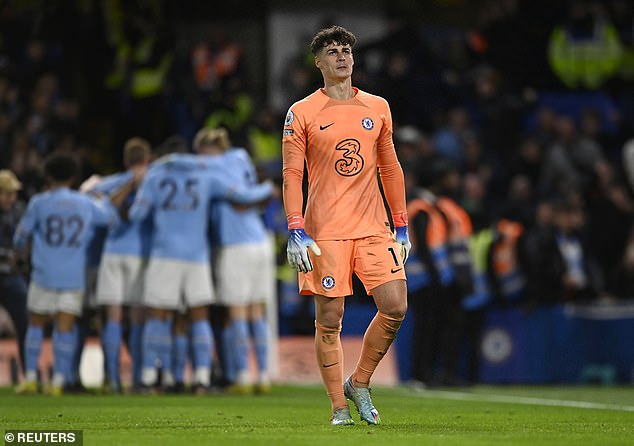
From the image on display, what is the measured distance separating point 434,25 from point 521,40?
2862 mm

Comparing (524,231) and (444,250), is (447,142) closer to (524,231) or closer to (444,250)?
(524,231)

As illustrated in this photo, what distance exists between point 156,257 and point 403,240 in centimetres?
568


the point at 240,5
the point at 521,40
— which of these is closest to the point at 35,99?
the point at 240,5

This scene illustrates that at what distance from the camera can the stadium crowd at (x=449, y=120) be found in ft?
60.2

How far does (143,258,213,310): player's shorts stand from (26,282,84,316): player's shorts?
0.77 metres

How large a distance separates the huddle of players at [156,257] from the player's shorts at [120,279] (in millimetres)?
11

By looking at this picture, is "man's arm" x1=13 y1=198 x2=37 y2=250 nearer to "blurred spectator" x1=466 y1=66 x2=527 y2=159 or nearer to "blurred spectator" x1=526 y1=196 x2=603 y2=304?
"blurred spectator" x1=526 y1=196 x2=603 y2=304

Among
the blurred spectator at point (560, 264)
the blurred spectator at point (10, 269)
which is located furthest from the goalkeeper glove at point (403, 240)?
the blurred spectator at point (560, 264)

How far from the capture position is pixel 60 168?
1460 cm

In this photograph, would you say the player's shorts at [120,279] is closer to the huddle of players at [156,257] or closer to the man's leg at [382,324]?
the huddle of players at [156,257]

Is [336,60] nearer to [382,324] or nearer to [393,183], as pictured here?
[393,183]

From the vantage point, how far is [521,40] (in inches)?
944

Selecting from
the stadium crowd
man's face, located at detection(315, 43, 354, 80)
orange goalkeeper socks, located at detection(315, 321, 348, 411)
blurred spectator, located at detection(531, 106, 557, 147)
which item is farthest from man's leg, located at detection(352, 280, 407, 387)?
blurred spectator, located at detection(531, 106, 557, 147)

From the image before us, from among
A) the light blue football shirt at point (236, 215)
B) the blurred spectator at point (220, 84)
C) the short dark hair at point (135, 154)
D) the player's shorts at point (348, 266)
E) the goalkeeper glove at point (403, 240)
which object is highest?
the blurred spectator at point (220, 84)
